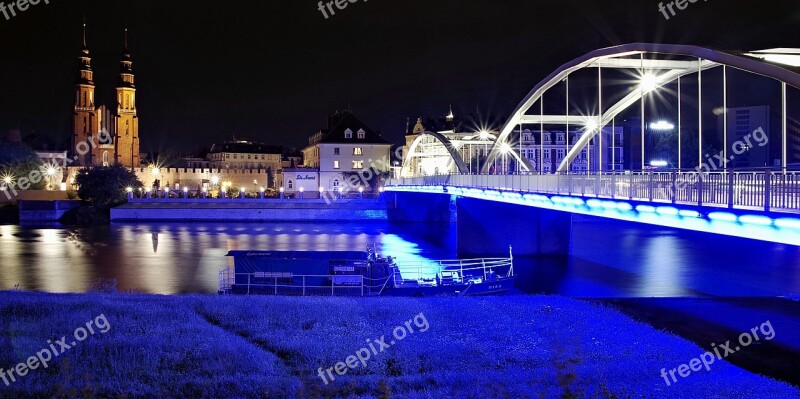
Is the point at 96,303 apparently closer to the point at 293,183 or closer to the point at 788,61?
the point at 788,61

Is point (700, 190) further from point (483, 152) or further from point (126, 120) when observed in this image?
point (126, 120)

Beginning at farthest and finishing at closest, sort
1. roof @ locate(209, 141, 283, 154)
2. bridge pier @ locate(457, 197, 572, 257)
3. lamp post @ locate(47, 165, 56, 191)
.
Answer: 1. roof @ locate(209, 141, 283, 154)
2. lamp post @ locate(47, 165, 56, 191)
3. bridge pier @ locate(457, 197, 572, 257)

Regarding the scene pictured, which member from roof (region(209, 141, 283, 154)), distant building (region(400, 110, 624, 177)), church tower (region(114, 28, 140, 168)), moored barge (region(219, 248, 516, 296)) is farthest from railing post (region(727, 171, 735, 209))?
roof (region(209, 141, 283, 154))

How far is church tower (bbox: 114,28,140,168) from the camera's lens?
103 m

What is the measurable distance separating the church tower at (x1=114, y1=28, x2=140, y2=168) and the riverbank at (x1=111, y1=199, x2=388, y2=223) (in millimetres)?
31222

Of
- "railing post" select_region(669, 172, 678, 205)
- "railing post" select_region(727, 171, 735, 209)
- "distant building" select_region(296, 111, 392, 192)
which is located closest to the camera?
"railing post" select_region(727, 171, 735, 209)

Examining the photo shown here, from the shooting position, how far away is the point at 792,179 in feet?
49.6

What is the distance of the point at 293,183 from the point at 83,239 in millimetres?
40652

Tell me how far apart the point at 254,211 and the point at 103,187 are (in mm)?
14608

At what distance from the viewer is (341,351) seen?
55.3 ft

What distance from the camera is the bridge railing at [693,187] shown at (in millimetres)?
15234

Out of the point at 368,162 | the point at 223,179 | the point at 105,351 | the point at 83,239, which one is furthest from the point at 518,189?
the point at 223,179

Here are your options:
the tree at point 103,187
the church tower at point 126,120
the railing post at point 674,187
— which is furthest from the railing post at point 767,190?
the church tower at point 126,120

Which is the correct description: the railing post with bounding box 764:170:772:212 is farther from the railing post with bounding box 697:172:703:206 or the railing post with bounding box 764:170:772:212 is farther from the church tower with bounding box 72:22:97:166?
the church tower with bounding box 72:22:97:166
